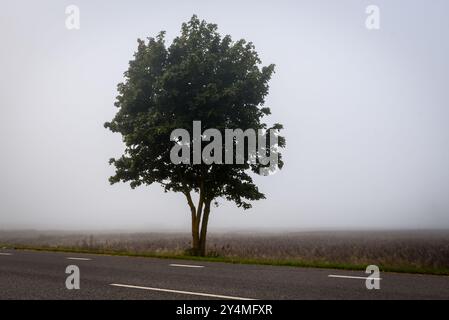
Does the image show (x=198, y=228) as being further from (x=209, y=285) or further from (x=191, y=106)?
(x=209, y=285)

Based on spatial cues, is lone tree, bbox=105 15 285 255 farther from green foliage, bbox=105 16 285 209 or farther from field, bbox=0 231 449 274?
field, bbox=0 231 449 274

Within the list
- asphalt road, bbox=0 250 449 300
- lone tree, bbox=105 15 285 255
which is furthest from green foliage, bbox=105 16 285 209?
asphalt road, bbox=0 250 449 300

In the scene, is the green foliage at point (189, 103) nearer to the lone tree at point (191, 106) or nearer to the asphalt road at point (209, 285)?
the lone tree at point (191, 106)

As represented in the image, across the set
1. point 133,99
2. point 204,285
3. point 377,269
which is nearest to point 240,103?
point 133,99

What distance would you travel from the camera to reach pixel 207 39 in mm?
19453

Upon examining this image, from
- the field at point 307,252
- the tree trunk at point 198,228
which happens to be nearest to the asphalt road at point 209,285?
the field at point 307,252

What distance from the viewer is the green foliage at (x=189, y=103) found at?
18.0 metres

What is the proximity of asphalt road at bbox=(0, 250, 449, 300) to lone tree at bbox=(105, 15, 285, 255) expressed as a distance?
28.2 ft

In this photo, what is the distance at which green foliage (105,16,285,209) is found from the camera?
17984 mm

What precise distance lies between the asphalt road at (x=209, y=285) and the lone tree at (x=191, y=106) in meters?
8.60

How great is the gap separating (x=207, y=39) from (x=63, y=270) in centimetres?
1356

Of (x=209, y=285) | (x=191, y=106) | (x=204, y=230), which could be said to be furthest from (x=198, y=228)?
(x=209, y=285)

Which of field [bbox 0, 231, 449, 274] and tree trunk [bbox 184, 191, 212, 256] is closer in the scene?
field [bbox 0, 231, 449, 274]
